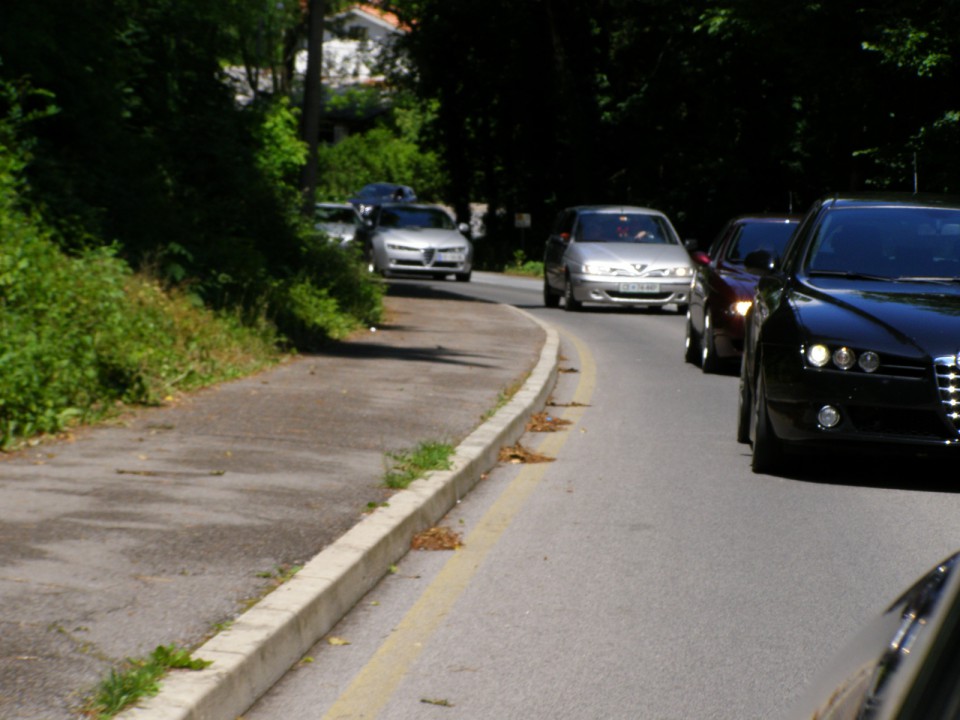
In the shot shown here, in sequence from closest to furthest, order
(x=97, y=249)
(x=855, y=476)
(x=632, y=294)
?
(x=855, y=476) < (x=97, y=249) < (x=632, y=294)

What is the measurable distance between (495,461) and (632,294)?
16.4 metres

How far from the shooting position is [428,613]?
20.0 feet

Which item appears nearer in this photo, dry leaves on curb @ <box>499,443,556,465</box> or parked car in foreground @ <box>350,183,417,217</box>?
dry leaves on curb @ <box>499,443,556,465</box>

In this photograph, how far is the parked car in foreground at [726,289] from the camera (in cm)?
1570

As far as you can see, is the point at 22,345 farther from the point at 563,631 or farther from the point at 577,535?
the point at 563,631

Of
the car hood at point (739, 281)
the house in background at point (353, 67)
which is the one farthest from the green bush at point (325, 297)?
the house in background at point (353, 67)

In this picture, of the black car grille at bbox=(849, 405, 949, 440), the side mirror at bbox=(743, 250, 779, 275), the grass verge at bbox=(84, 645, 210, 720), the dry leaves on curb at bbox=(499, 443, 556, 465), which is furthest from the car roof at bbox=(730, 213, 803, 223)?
the grass verge at bbox=(84, 645, 210, 720)

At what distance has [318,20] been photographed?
23219 mm

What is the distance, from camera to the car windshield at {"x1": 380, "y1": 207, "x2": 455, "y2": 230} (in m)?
35.7

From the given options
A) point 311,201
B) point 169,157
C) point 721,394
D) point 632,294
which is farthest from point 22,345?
point 632,294

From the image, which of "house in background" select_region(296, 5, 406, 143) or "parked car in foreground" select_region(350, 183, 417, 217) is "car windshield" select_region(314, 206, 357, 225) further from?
"parked car in foreground" select_region(350, 183, 417, 217)

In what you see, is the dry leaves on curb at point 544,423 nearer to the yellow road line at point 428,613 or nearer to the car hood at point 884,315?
the yellow road line at point 428,613

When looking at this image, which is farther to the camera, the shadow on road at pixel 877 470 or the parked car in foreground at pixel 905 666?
the shadow on road at pixel 877 470

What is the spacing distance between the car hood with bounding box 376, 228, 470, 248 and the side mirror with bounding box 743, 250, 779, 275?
24342 millimetres
